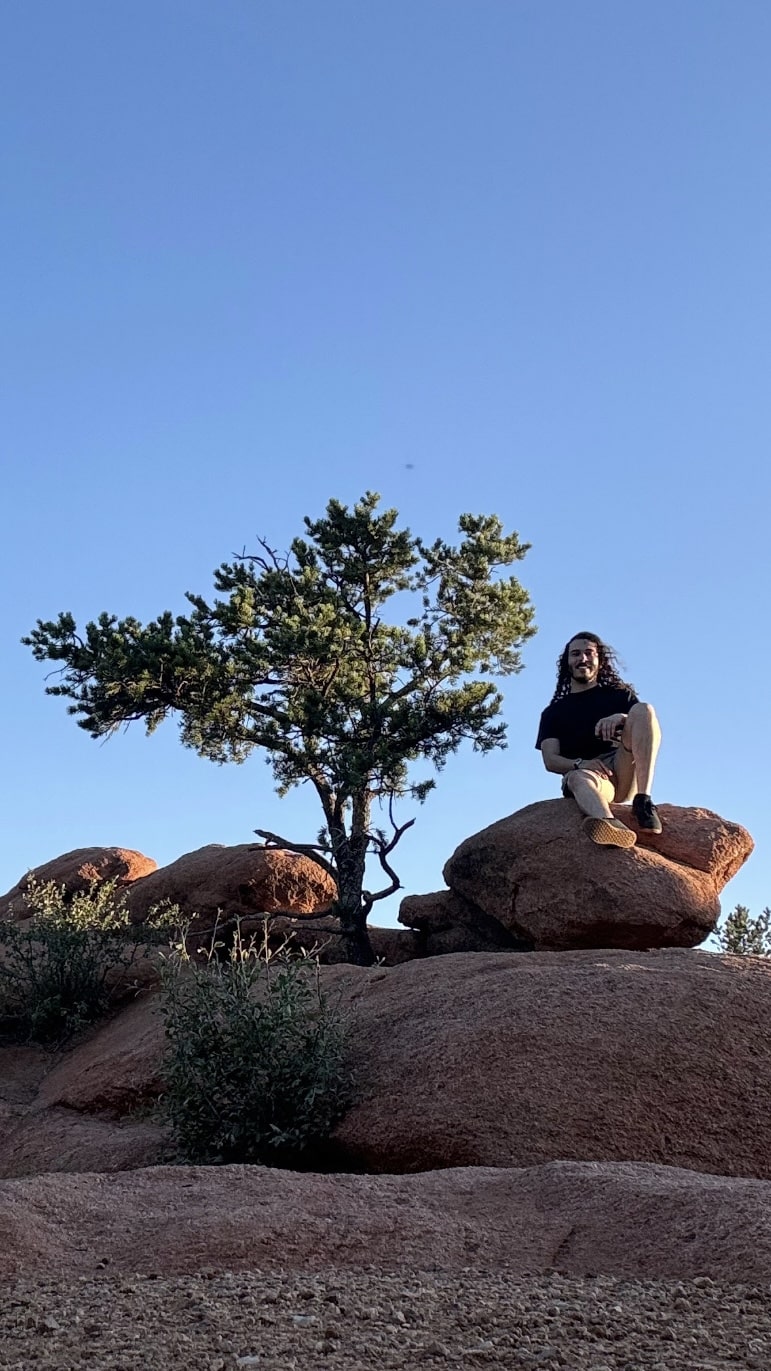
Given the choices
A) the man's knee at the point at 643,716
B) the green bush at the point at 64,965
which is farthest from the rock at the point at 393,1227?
the green bush at the point at 64,965

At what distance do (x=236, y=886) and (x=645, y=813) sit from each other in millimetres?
5941

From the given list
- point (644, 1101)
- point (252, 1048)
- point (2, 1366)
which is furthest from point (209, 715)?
point (2, 1366)

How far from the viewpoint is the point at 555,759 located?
12750 mm

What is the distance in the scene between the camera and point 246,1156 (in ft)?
26.4

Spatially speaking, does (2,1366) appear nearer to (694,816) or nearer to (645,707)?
(645,707)

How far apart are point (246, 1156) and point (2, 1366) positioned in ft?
13.4

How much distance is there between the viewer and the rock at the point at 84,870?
18.2 metres

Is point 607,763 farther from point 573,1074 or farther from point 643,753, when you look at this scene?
point 573,1074

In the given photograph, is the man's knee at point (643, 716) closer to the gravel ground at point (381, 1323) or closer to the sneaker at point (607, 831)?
the sneaker at point (607, 831)

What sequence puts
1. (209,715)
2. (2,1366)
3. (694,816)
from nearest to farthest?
(2,1366) → (694,816) → (209,715)

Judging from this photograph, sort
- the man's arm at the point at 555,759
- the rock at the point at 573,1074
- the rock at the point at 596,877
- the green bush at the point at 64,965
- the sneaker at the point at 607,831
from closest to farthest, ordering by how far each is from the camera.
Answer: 1. the rock at the point at 573,1074
2. the sneaker at the point at 607,831
3. the rock at the point at 596,877
4. the man's arm at the point at 555,759
5. the green bush at the point at 64,965

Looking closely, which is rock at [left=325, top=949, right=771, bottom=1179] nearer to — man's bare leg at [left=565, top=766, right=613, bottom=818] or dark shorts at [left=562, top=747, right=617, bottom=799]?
man's bare leg at [left=565, top=766, right=613, bottom=818]

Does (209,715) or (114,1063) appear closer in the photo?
(114,1063)

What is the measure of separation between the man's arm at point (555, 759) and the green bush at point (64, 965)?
4459 millimetres
